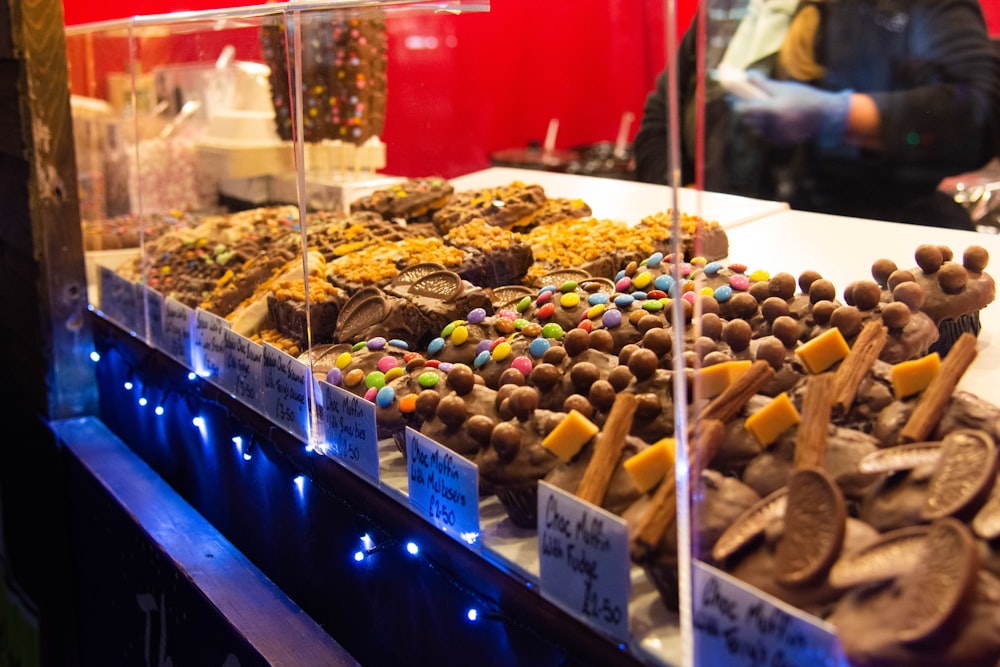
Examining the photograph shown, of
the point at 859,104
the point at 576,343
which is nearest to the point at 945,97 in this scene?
the point at 859,104

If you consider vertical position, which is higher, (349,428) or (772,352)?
(772,352)

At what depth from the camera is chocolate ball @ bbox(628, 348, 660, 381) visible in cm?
115

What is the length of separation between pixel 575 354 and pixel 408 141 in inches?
51.6

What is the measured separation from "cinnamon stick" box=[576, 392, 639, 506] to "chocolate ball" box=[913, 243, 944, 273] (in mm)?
563

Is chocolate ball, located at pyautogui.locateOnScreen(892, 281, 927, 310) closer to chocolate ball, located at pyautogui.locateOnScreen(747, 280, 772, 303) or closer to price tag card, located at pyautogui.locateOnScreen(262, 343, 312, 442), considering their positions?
chocolate ball, located at pyautogui.locateOnScreen(747, 280, 772, 303)

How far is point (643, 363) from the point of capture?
1.15 meters

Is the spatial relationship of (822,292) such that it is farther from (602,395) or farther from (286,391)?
(286,391)

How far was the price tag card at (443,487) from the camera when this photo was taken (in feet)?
3.69

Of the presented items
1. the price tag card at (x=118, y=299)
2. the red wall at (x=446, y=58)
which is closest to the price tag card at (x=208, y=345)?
the price tag card at (x=118, y=299)

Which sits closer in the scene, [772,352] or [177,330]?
[772,352]

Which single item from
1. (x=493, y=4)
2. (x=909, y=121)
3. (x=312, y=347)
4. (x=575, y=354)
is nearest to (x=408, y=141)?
(x=493, y=4)

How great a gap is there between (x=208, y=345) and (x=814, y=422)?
1225mm

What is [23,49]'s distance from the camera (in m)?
2.29

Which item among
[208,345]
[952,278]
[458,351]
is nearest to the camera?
[952,278]
